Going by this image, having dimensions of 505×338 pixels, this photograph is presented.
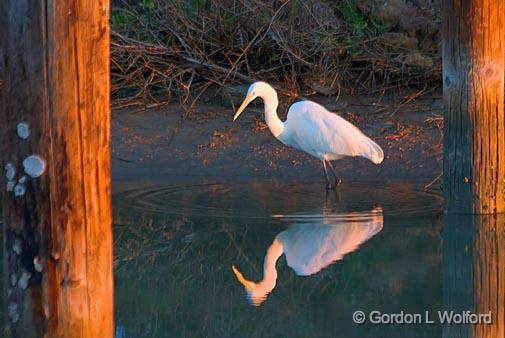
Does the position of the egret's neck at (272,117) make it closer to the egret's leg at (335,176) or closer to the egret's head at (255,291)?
the egret's leg at (335,176)

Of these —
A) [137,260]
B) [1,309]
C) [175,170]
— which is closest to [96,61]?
[1,309]

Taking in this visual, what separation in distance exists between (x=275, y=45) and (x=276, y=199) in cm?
339

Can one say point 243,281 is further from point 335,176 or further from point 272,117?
point 272,117

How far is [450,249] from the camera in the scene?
6.79 m

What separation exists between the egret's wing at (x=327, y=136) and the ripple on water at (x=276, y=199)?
1.10 ft

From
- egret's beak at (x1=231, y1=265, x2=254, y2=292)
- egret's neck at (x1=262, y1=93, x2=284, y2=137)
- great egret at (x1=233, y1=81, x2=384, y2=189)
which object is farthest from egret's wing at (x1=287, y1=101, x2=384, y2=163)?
egret's beak at (x1=231, y1=265, x2=254, y2=292)

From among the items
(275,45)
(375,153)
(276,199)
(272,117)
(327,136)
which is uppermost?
(275,45)

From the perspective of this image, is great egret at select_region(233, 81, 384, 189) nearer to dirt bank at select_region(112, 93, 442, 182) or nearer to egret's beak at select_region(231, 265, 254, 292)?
dirt bank at select_region(112, 93, 442, 182)

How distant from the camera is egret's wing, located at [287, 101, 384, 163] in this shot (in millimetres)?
9570

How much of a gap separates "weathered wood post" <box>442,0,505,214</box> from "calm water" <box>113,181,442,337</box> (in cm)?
43

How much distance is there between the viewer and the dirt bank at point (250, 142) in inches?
401

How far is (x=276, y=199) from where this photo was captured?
871 centimetres

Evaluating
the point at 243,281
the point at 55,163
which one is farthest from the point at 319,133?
the point at 55,163

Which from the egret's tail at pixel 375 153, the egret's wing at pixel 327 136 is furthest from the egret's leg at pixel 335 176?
the egret's tail at pixel 375 153
